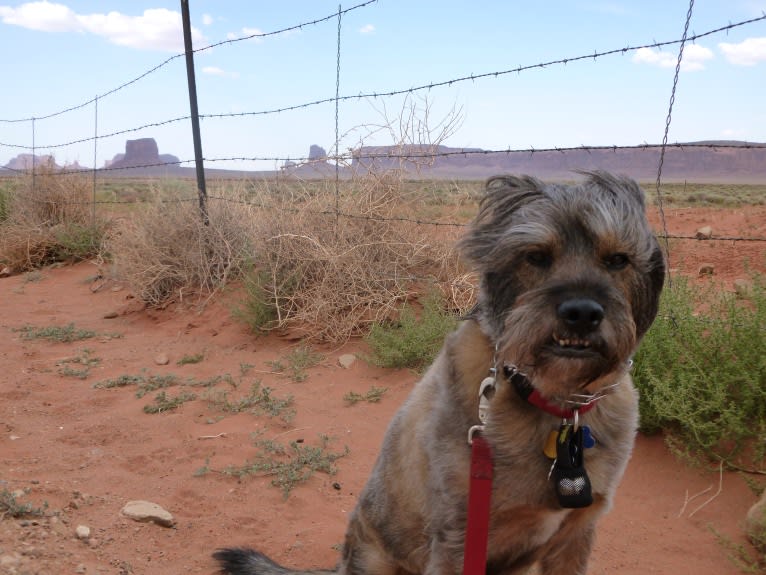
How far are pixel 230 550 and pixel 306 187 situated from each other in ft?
18.7

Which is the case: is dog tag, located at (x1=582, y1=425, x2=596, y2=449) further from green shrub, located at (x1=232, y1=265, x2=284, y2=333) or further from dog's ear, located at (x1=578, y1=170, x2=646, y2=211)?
green shrub, located at (x1=232, y1=265, x2=284, y2=333)

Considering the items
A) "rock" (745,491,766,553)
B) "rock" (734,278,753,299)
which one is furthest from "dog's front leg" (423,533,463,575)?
"rock" (734,278,753,299)

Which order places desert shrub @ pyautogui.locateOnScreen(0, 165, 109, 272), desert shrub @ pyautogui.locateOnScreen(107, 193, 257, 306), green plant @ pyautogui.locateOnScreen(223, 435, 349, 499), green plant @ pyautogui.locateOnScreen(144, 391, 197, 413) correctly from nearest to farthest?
1. green plant @ pyautogui.locateOnScreen(223, 435, 349, 499)
2. green plant @ pyautogui.locateOnScreen(144, 391, 197, 413)
3. desert shrub @ pyautogui.locateOnScreen(107, 193, 257, 306)
4. desert shrub @ pyautogui.locateOnScreen(0, 165, 109, 272)

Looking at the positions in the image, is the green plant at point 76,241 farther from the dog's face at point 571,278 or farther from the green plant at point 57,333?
the dog's face at point 571,278

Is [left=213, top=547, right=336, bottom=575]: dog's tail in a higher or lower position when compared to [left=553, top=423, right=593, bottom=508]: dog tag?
lower

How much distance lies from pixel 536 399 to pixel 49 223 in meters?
12.9

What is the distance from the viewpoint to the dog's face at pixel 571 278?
6.87 feet

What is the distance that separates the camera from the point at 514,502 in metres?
2.27

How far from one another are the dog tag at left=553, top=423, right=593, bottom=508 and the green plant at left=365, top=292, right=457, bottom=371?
3.77 metres

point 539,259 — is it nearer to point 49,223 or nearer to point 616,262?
point 616,262

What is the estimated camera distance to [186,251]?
360 inches

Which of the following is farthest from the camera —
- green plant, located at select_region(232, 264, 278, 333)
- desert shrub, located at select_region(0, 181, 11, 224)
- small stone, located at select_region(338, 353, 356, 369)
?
desert shrub, located at select_region(0, 181, 11, 224)

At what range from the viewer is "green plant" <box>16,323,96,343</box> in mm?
8070

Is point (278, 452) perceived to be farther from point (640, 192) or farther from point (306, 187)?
point (306, 187)
